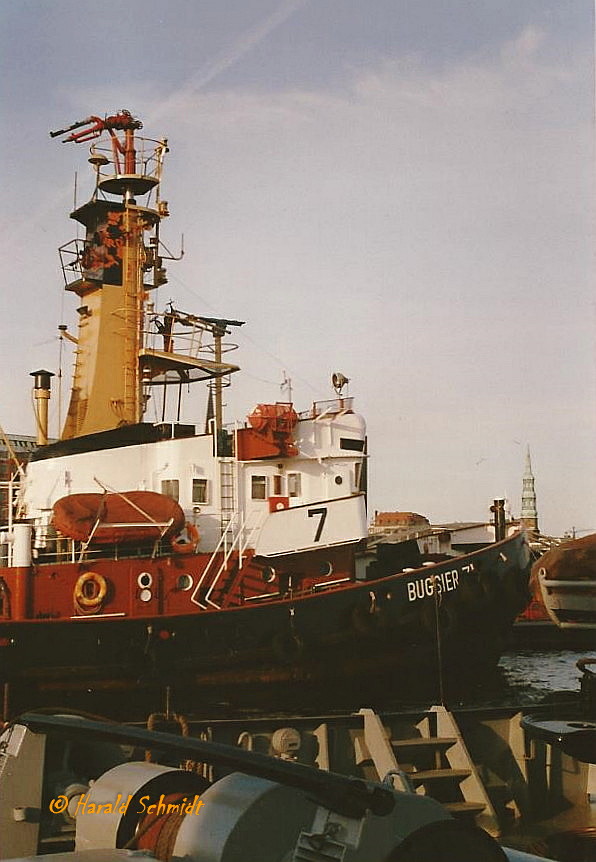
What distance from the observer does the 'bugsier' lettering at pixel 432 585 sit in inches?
659

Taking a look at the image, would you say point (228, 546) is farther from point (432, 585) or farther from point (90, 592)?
point (432, 585)

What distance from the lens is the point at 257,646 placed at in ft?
51.2

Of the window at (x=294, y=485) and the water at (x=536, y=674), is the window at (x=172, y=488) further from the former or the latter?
the water at (x=536, y=674)

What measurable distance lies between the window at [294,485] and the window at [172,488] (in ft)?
7.24

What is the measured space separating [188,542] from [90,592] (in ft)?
7.18

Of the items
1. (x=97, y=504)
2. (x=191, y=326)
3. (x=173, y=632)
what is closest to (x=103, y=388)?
(x=191, y=326)

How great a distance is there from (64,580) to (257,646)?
3509mm

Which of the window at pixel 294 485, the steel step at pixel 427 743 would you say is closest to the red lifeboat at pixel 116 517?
the window at pixel 294 485

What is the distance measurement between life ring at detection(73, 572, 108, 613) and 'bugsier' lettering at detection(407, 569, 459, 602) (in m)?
5.48

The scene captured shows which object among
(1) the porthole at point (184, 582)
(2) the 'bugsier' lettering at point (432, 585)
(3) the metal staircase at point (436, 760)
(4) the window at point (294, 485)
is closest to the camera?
(3) the metal staircase at point (436, 760)

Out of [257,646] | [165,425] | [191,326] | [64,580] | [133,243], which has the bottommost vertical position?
[257,646]

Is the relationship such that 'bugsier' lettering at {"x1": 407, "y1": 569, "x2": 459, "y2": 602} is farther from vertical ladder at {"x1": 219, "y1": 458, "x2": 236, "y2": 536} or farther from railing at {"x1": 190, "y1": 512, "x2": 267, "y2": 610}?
vertical ladder at {"x1": 219, "y1": 458, "x2": 236, "y2": 536}

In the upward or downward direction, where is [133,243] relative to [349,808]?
upward

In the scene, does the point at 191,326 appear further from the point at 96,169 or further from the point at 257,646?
the point at 257,646
